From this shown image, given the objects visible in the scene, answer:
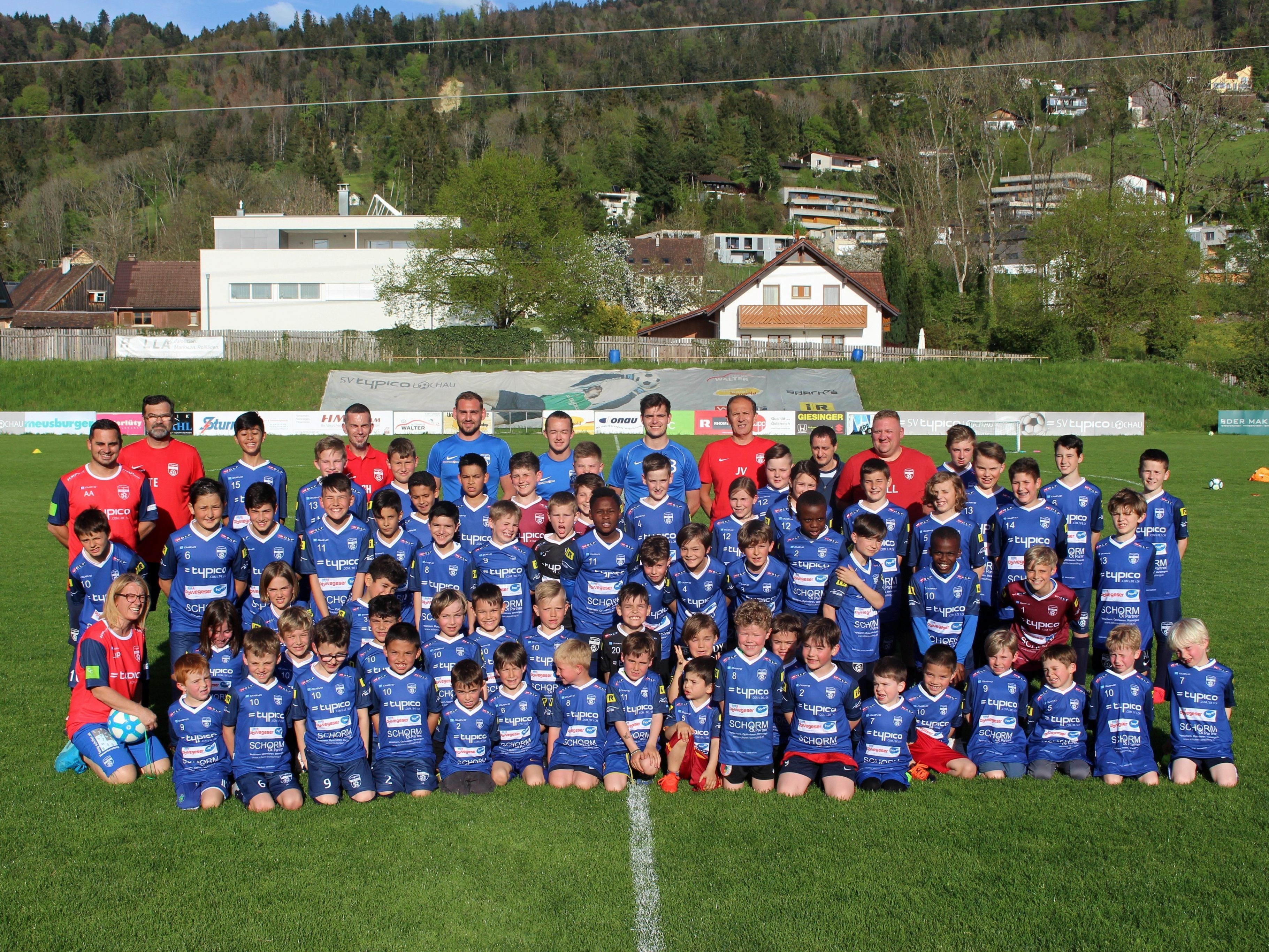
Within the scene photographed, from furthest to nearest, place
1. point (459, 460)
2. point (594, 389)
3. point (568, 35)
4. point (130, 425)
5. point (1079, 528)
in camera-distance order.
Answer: point (594, 389), point (130, 425), point (568, 35), point (459, 460), point (1079, 528)

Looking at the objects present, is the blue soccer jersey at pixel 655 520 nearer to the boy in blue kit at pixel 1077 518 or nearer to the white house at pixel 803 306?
the boy in blue kit at pixel 1077 518

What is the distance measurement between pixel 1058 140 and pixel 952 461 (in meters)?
81.5

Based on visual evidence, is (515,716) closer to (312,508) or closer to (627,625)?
(627,625)

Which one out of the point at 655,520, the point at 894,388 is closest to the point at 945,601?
the point at 655,520

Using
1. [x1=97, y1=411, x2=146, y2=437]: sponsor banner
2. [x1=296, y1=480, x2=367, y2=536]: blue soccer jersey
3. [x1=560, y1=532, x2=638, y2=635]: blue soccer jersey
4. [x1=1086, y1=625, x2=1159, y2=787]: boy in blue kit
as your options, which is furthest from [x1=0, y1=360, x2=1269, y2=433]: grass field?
[x1=560, y1=532, x2=638, y2=635]: blue soccer jersey

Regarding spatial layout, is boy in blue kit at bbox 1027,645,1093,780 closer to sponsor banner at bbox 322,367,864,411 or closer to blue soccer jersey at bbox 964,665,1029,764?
blue soccer jersey at bbox 964,665,1029,764

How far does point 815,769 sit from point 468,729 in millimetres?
1782

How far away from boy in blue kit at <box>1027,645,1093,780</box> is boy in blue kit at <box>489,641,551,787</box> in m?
2.57

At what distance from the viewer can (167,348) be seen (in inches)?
1211

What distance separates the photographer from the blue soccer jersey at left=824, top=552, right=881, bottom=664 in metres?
→ 5.48

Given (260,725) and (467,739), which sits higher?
(260,725)

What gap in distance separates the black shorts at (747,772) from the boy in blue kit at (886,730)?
1.46ft

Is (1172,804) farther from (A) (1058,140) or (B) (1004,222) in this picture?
(A) (1058,140)

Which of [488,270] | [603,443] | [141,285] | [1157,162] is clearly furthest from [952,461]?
[1157,162]
